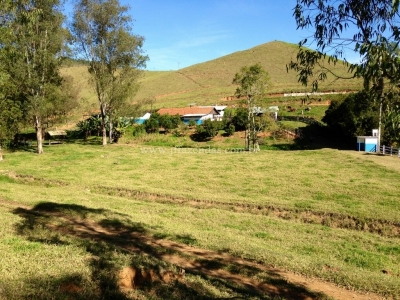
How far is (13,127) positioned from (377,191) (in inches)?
1337

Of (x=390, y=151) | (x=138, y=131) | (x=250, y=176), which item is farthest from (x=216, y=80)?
(x=250, y=176)

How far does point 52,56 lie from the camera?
3825 centimetres

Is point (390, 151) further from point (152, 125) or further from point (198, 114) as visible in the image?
point (152, 125)

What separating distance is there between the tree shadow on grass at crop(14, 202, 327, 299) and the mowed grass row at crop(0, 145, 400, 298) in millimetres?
130

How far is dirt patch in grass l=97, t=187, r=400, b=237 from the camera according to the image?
15545 millimetres

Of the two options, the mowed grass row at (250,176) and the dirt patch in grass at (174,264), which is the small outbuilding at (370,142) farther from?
the dirt patch in grass at (174,264)

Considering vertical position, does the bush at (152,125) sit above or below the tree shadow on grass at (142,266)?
above

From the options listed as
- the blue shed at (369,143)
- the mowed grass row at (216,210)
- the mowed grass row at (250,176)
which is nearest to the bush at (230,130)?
the mowed grass row at (250,176)

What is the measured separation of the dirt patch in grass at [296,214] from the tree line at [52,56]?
12797 millimetres

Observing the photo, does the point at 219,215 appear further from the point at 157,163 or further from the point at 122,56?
the point at 122,56

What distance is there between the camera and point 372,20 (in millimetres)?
8148

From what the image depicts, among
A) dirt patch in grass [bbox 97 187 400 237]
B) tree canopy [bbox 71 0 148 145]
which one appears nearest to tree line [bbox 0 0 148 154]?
tree canopy [bbox 71 0 148 145]

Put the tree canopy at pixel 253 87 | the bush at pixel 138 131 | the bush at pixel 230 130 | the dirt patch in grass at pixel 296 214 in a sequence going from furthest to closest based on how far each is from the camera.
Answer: the bush at pixel 138 131 < the bush at pixel 230 130 < the tree canopy at pixel 253 87 < the dirt patch in grass at pixel 296 214

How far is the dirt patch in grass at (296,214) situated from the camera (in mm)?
15545
